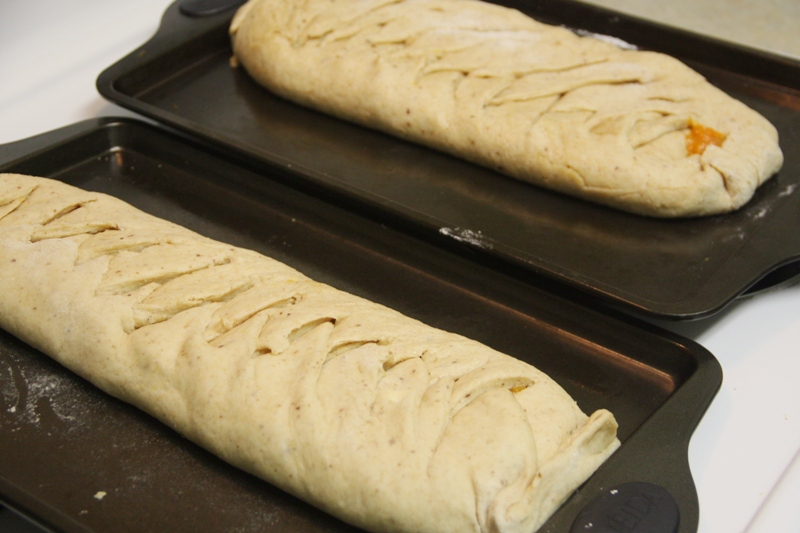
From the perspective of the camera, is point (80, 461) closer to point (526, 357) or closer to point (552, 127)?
point (526, 357)

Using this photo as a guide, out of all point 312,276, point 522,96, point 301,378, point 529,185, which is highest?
point 522,96

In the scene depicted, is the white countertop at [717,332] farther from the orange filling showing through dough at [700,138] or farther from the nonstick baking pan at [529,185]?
the orange filling showing through dough at [700,138]

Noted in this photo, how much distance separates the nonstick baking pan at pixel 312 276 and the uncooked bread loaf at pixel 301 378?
2.7 inches

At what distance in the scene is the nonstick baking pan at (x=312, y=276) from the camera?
149cm

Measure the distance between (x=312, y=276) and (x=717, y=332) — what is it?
1.02 metres

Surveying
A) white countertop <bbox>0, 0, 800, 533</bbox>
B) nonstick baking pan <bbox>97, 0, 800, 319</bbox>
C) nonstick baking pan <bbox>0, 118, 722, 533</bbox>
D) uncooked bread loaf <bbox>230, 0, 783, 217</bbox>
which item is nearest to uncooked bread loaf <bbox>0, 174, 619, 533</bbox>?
nonstick baking pan <bbox>0, 118, 722, 533</bbox>

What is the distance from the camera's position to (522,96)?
230 cm

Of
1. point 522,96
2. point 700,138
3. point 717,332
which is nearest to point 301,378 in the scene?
point 717,332

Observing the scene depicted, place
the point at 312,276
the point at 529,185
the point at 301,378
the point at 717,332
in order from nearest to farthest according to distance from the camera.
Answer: the point at 301,378, the point at 717,332, the point at 312,276, the point at 529,185

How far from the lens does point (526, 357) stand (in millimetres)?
1824

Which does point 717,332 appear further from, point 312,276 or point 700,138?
point 312,276

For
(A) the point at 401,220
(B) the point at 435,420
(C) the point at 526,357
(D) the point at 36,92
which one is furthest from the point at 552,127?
(D) the point at 36,92

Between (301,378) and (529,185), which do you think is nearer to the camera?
(301,378)

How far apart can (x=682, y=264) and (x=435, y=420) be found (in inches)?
35.7
